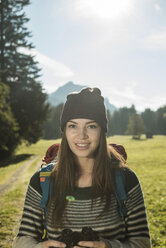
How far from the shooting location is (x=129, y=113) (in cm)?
9850

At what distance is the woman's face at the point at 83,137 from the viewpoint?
2.18m

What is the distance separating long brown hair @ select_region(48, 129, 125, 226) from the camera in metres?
2.00

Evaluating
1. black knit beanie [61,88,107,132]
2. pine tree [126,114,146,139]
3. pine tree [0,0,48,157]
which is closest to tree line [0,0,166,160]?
pine tree [0,0,48,157]

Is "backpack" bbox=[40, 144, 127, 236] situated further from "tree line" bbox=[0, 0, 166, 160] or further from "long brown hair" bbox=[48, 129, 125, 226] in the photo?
"tree line" bbox=[0, 0, 166, 160]

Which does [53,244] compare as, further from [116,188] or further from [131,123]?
[131,123]

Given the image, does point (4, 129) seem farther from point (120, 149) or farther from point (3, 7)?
point (120, 149)

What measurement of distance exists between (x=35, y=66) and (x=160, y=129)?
236 feet

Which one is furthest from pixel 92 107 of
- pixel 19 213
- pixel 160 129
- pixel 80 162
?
pixel 160 129

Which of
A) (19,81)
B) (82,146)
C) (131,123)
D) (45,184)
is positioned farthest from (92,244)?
(131,123)

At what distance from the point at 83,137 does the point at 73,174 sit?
0.46 meters

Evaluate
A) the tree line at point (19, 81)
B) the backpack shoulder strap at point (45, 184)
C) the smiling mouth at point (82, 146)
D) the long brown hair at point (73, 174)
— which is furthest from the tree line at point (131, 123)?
the backpack shoulder strap at point (45, 184)

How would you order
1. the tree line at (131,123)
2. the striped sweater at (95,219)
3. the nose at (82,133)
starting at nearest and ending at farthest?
the striped sweater at (95,219) < the nose at (82,133) < the tree line at (131,123)

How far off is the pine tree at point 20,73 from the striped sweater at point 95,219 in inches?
894

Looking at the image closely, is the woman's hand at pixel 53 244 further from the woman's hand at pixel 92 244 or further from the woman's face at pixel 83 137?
the woman's face at pixel 83 137
